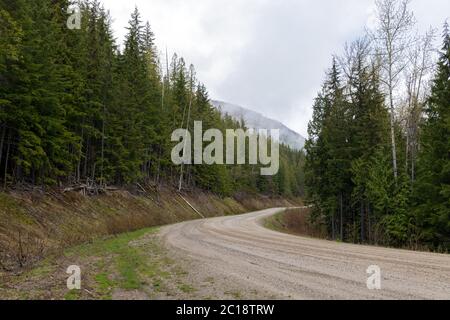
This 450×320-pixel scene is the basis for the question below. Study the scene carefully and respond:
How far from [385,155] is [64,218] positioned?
18.4 metres

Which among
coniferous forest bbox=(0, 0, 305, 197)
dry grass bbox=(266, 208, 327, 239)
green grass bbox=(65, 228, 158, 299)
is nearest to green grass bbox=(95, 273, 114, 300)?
green grass bbox=(65, 228, 158, 299)

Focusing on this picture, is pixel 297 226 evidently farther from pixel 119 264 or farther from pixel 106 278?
pixel 106 278

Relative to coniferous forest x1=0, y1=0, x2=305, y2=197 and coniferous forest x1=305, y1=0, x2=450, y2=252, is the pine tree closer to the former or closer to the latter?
coniferous forest x1=305, y1=0, x2=450, y2=252

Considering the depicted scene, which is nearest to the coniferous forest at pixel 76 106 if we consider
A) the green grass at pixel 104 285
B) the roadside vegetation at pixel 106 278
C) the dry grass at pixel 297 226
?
the roadside vegetation at pixel 106 278

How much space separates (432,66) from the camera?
22.6 meters

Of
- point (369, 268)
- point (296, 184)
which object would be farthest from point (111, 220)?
point (296, 184)

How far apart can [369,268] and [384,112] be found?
1846 cm

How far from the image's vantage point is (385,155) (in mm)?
22562

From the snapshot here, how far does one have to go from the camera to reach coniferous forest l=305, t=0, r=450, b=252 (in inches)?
757

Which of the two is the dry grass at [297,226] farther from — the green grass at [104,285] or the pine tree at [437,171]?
the green grass at [104,285]

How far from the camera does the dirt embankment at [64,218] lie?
12277 millimetres

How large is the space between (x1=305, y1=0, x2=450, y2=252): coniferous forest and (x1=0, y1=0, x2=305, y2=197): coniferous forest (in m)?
15.3

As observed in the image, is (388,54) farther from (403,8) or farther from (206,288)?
(206,288)

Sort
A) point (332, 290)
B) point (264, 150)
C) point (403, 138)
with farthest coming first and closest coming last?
point (264, 150), point (403, 138), point (332, 290)
